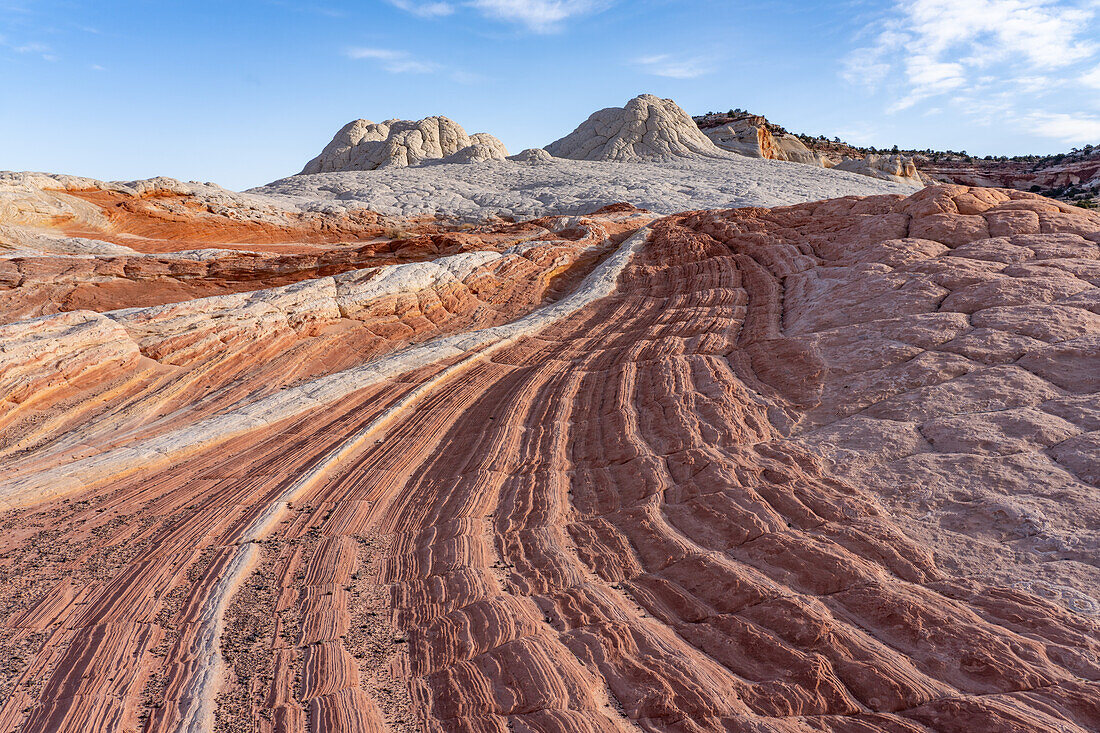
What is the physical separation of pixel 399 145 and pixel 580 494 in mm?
48156

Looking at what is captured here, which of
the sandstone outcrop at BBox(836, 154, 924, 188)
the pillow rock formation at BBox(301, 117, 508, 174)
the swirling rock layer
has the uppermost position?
the pillow rock formation at BBox(301, 117, 508, 174)

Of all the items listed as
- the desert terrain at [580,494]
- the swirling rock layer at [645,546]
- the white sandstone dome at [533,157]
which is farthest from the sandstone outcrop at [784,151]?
the swirling rock layer at [645,546]

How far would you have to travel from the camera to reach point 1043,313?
725 cm

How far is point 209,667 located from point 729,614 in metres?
3.26

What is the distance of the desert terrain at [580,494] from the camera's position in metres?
3.52

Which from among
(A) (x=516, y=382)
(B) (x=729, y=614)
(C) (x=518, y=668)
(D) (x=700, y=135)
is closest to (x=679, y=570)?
(B) (x=729, y=614)

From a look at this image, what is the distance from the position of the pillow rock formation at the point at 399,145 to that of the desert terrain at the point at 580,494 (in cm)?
3677

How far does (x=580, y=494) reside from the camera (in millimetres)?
6133

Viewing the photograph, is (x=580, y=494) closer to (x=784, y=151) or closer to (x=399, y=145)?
(x=399, y=145)

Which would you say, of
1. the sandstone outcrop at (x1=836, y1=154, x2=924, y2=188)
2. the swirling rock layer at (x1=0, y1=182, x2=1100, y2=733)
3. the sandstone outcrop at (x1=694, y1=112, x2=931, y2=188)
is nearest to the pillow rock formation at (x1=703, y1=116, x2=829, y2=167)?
the sandstone outcrop at (x1=694, y1=112, x2=931, y2=188)

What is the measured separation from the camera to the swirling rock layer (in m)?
3.45

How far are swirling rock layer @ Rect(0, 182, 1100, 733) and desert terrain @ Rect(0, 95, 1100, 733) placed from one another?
3cm

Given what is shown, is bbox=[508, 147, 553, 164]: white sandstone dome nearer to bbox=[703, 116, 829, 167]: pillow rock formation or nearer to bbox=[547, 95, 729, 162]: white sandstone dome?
bbox=[547, 95, 729, 162]: white sandstone dome

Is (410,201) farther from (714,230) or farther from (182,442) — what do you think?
(182,442)
